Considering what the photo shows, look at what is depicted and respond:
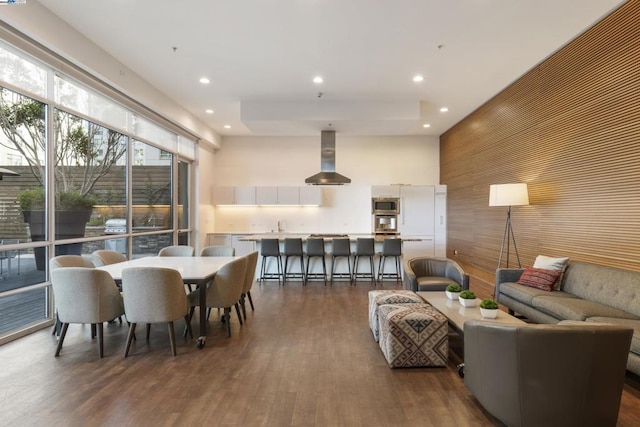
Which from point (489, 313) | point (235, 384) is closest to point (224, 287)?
point (235, 384)

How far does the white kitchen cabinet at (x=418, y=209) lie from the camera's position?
823cm

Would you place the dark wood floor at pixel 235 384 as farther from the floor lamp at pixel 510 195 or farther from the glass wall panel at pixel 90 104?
the glass wall panel at pixel 90 104

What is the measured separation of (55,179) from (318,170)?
592 cm

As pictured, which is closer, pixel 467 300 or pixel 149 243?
pixel 467 300

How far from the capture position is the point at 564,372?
1905 millimetres

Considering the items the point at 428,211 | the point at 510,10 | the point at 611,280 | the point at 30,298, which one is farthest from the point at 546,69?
the point at 30,298

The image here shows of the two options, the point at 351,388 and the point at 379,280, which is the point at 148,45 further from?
the point at 379,280

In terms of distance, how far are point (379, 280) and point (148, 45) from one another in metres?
5.46

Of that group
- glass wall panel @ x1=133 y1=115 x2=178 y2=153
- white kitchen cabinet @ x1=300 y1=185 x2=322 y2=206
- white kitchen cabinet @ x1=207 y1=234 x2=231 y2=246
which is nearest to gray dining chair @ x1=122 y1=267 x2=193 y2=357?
glass wall panel @ x1=133 y1=115 x2=178 y2=153

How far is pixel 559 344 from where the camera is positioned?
1.89 m

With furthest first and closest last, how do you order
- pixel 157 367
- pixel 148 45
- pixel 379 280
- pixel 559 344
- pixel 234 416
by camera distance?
pixel 379 280 < pixel 148 45 < pixel 157 367 < pixel 234 416 < pixel 559 344

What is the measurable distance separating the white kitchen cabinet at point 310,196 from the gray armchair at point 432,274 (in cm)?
416

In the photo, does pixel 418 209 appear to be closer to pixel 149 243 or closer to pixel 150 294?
pixel 149 243

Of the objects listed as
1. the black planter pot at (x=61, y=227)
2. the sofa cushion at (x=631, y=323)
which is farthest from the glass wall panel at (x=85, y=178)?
the sofa cushion at (x=631, y=323)
